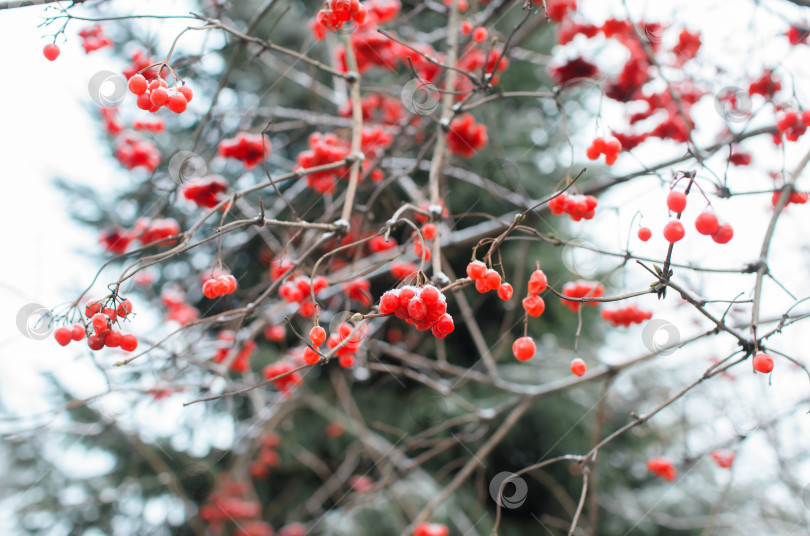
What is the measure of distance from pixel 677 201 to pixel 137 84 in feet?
4.27

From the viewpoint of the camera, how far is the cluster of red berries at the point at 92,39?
2467 millimetres

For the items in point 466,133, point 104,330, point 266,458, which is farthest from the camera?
point 266,458

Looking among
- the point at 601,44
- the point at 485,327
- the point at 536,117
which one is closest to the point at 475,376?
the point at 485,327

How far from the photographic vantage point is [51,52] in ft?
5.48

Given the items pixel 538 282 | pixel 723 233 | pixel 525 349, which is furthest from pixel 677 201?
pixel 525 349

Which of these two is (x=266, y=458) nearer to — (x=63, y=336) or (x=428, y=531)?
(x=428, y=531)

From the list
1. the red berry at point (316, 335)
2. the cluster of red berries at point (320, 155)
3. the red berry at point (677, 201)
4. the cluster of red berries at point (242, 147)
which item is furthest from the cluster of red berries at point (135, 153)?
the red berry at point (677, 201)

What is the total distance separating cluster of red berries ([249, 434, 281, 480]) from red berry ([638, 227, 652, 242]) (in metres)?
3.22

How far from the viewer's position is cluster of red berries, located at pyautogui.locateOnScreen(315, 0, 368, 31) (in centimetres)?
144

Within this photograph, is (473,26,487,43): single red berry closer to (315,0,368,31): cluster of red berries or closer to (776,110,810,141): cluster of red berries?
(315,0,368,31): cluster of red berries

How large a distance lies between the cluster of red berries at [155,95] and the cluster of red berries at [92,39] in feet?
4.51

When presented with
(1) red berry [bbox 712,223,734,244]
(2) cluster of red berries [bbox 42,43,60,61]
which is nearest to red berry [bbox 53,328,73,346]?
(2) cluster of red berries [bbox 42,43,60,61]

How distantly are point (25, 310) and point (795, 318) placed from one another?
2.28 meters

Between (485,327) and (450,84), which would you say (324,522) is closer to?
(485,327)
